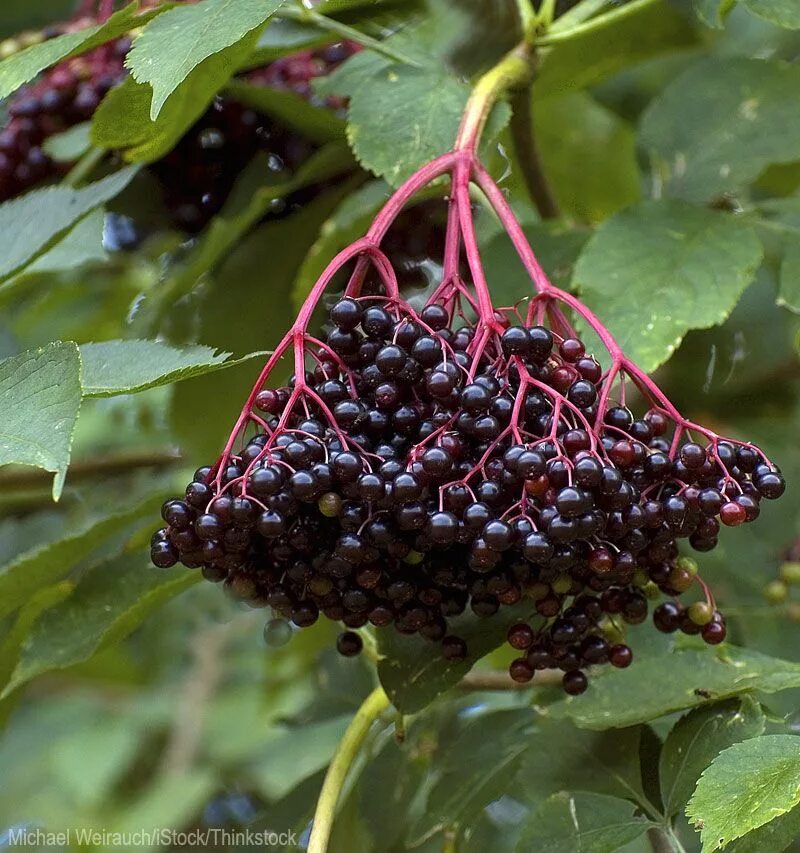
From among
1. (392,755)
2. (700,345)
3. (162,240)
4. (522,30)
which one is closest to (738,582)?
(700,345)

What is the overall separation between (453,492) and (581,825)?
0.39 m

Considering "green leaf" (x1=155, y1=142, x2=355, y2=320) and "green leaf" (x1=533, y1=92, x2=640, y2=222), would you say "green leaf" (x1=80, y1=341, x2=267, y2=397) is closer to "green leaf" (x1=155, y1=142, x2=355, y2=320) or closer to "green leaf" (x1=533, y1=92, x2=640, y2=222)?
"green leaf" (x1=155, y1=142, x2=355, y2=320)

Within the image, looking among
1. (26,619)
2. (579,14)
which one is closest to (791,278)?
(579,14)

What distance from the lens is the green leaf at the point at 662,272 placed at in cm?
106

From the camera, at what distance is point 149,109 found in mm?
1130

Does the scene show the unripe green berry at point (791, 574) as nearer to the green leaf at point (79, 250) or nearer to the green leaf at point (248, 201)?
the green leaf at point (248, 201)

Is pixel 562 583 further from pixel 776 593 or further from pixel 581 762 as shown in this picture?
pixel 776 593

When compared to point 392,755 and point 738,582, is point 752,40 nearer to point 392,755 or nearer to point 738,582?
point 738,582

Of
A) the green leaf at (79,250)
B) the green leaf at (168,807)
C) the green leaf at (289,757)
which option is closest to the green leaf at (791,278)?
the green leaf at (79,250)

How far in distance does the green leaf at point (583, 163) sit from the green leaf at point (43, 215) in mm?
747

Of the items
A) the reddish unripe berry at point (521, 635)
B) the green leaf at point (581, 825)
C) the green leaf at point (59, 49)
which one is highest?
the green leaf at point (59, 49)

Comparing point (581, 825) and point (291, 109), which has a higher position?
point (291, 109)

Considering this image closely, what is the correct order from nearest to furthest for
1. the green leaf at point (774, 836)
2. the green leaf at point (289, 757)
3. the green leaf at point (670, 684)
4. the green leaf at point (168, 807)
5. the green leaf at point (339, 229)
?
1. the green leaf at point (774, 836)
2. the green leaf at point (670, 684)
3. the green leaf at point (339, 229)
4. the green leaf at point (168, 807)
5. the green leaf at point (289, 757)

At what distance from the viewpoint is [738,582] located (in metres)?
1.63
